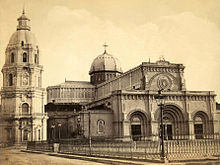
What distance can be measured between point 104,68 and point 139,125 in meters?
18.3

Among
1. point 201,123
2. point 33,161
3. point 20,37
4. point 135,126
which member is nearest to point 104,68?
point 135,126

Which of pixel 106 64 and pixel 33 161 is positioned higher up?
pixel 106 64

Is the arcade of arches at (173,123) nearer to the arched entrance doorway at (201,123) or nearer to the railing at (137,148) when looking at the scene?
the arched entrance doorway at (201,123)

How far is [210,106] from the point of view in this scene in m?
43.9

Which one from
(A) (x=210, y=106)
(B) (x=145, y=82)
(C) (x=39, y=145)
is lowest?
(C) (x=39, y=145)

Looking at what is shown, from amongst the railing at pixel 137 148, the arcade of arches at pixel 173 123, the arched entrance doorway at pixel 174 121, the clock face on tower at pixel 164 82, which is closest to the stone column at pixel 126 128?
the arcade of arches at pixel 173 123

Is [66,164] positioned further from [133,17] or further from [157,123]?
[157,123]

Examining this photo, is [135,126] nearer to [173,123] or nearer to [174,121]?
[173,123]

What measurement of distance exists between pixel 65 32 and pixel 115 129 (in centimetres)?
2441

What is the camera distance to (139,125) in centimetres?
4166

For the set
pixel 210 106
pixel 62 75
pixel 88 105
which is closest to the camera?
pixel 62 75

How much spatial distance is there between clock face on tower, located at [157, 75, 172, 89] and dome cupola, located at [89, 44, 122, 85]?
578 inches

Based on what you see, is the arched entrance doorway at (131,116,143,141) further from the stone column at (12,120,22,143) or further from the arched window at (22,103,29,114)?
the stone column at (12,120,22,143)

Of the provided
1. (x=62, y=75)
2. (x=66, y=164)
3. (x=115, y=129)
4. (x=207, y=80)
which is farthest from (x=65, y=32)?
(x=115, y=129)
